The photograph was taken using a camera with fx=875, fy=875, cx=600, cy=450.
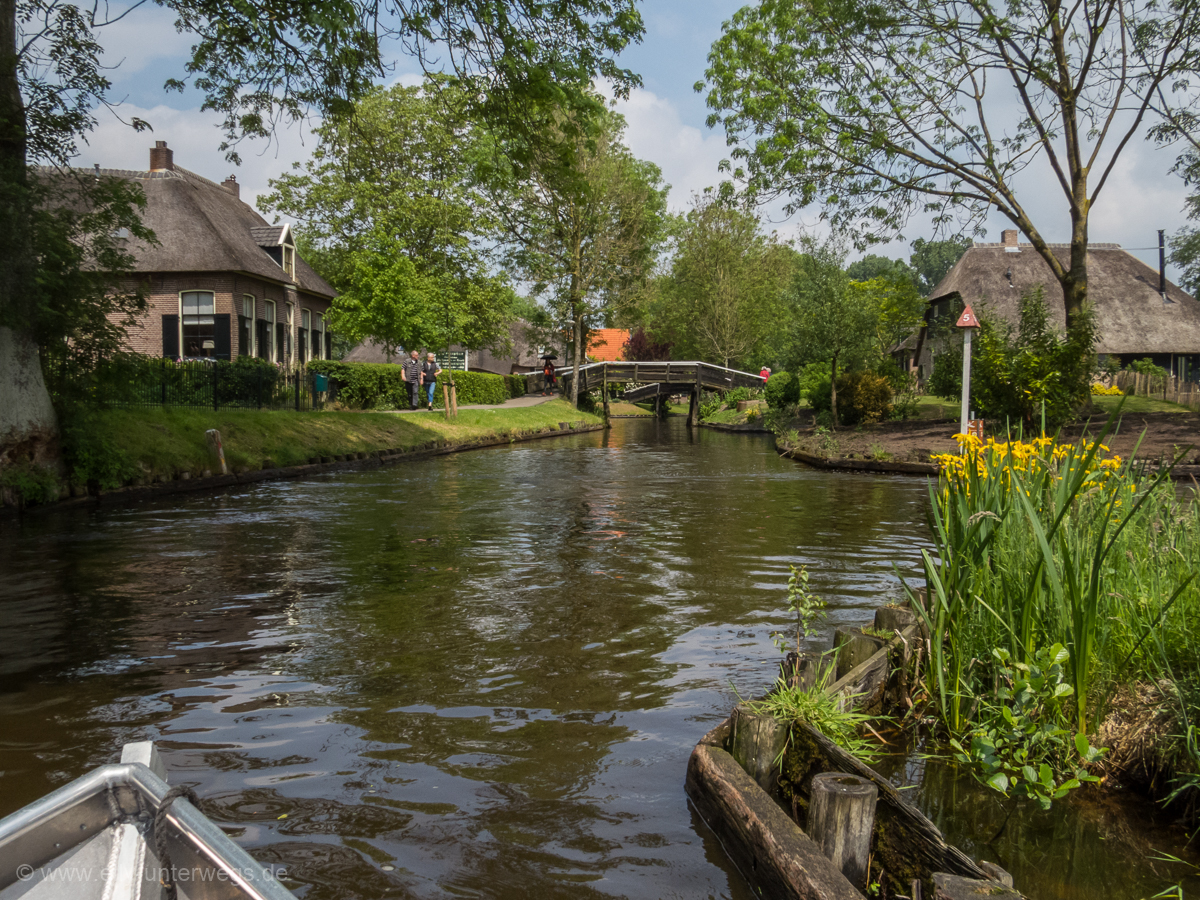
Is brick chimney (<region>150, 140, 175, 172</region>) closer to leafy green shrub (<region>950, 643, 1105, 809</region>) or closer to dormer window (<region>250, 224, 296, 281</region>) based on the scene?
dormer window (<region>250, 224, 296, 281</region>)

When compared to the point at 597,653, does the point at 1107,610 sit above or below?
above

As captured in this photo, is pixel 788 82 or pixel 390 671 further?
pixel 788 82

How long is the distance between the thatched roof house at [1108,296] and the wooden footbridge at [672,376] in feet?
35.7

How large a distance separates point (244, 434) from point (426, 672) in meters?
14.3

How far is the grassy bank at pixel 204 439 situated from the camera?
13609 millimetres

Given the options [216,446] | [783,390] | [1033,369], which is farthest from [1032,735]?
[783,390]

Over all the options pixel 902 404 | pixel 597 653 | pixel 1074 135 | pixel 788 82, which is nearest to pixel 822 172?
pixel 788 82

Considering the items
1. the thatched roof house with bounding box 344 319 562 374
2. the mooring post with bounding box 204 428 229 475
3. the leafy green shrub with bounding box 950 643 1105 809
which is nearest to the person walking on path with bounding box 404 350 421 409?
the mooring post with bounding box 204 428 229 475

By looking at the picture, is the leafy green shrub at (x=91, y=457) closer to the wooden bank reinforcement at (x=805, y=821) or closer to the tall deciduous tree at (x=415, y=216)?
the wooden bank reinforcement at (x=805, y=821)

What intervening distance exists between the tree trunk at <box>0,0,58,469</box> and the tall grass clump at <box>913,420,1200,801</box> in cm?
1183

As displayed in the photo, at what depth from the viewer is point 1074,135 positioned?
2092cm

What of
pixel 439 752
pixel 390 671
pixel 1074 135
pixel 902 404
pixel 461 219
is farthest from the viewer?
pixel 461 219

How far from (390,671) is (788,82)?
20203 mm

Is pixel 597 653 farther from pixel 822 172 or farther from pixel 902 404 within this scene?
pixel 902 404
